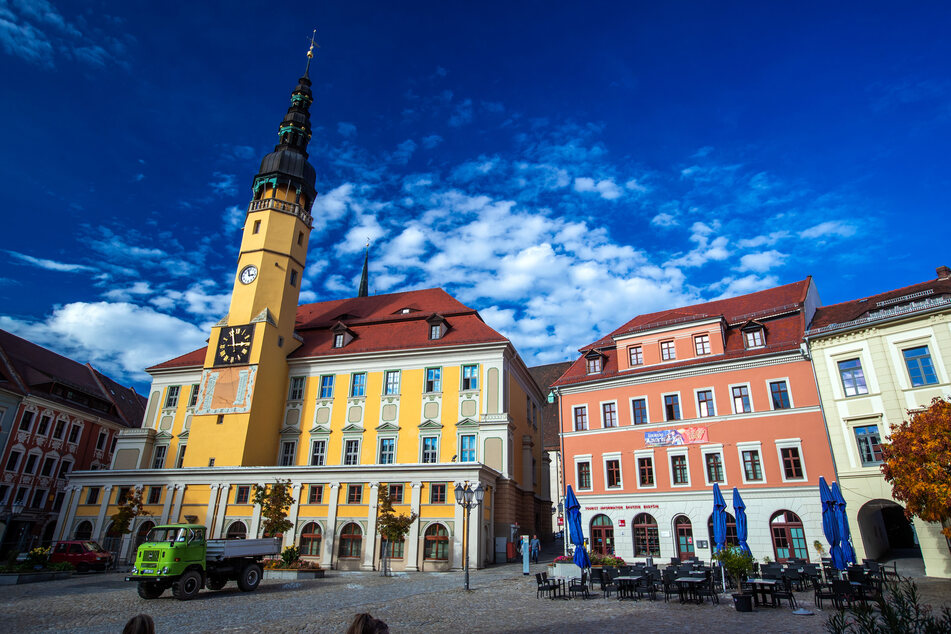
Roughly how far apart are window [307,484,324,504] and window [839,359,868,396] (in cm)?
2857

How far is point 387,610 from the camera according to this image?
15.7 m

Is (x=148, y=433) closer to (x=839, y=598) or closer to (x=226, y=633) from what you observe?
(x=226, y=633)

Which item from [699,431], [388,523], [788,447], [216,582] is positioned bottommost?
[216,582]

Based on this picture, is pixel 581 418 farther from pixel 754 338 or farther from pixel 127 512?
pixel 127 512

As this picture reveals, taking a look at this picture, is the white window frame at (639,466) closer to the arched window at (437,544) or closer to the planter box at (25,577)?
the arched window at (437,544)

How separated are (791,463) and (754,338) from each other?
269 inches

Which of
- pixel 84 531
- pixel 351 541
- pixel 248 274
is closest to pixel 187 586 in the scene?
pixel 351 541

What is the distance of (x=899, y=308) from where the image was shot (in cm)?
2575

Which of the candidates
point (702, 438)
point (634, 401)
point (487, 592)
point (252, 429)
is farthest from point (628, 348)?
point (252, 429)

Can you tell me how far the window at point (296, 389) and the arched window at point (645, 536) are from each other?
2480 centimetres

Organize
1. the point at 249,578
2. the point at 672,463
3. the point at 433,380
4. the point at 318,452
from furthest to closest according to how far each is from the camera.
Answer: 1. the point at 318,452
2. the point at 433,380
3. the point at 672,463
4. the point at 249,578

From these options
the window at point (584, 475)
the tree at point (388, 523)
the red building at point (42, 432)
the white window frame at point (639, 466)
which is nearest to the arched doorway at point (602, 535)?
the window at point (584, 475)

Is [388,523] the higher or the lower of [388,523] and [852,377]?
the lower

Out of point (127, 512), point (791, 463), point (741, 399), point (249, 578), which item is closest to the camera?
point (249, 578)
